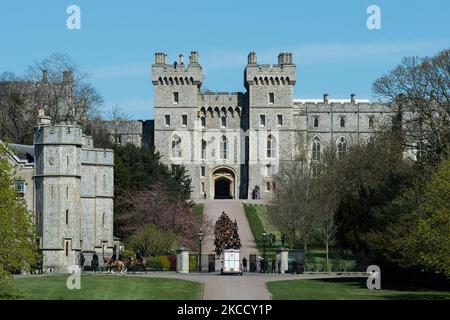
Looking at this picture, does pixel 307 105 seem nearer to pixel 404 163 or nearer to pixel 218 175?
pixel 218 175

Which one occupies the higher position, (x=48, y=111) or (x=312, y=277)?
(x=48, y=111)

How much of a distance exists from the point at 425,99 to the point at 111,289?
84.4ft

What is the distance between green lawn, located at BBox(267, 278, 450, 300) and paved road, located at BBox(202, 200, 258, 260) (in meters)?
20.2

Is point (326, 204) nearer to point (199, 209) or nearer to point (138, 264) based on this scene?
point (138, 264)

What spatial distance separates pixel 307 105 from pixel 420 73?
5287cm

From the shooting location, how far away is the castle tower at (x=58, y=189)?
60.8 m

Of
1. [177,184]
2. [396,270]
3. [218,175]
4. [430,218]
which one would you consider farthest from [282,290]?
[218,175]

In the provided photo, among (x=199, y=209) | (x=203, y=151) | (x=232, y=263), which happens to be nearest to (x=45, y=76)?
(x=199, y=209)

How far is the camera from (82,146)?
65.3 metres

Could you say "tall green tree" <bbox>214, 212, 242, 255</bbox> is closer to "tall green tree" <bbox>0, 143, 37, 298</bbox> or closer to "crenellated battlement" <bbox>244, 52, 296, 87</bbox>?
"tall green tree" <bbox>0, 143, 37, 298</bbox>

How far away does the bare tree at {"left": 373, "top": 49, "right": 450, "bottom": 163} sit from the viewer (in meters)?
63.5

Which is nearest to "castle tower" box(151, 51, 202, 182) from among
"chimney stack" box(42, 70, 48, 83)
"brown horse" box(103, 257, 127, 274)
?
"chimney stack" box(42, 70, 48, 83)

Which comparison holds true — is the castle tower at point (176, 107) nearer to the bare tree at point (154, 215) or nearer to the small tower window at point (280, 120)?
the small tower window at point (280, 120)
